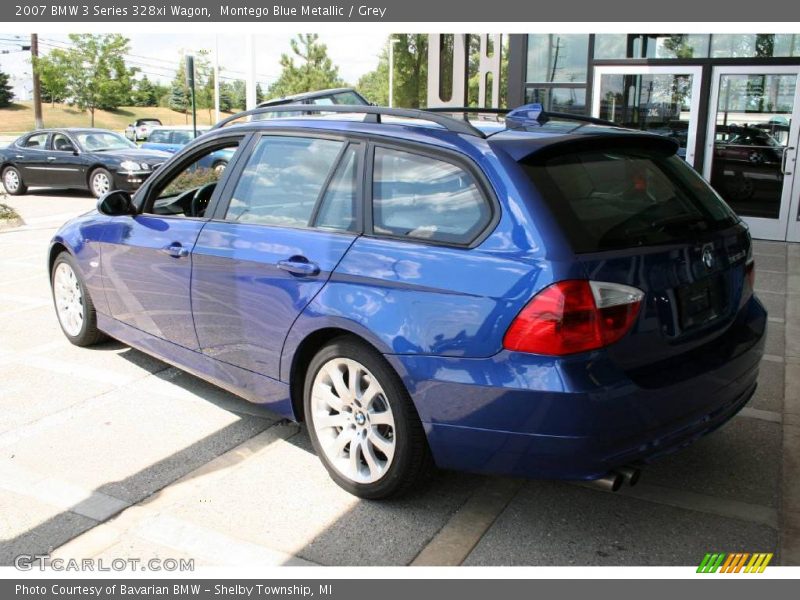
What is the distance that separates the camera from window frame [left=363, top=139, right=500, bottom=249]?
3002 mm

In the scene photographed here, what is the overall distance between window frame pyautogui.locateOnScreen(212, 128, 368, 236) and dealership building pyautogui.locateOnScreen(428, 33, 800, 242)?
7.96m

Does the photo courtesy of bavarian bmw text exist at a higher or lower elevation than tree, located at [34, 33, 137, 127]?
lower

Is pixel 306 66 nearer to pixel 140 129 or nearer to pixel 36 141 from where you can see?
pixel 140 129

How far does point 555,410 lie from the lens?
2.77 metres

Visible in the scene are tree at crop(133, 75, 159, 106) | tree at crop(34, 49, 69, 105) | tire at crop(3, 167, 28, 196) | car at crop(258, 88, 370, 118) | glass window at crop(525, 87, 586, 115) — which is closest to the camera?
car at crop(258, 88, 370, 118)

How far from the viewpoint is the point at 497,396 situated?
9.42 feet

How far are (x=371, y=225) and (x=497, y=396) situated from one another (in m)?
0.97

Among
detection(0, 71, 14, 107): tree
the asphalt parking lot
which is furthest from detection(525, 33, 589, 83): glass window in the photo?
detection(0, 71, 14, 107): tree

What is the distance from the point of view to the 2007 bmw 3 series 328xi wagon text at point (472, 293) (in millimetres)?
2822

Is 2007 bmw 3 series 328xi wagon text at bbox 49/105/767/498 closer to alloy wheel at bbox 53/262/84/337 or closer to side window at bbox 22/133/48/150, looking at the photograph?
alloy wheel at bbox 53/262/84/337

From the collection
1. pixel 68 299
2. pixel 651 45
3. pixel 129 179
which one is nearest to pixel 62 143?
pixel 129 179

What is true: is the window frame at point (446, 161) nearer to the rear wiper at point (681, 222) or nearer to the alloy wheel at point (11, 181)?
the rear wiper at point (681, 222)

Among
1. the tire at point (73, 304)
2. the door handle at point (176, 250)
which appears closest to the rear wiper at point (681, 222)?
the door handle at point (176, 250)

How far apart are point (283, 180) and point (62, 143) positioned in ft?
48.7
